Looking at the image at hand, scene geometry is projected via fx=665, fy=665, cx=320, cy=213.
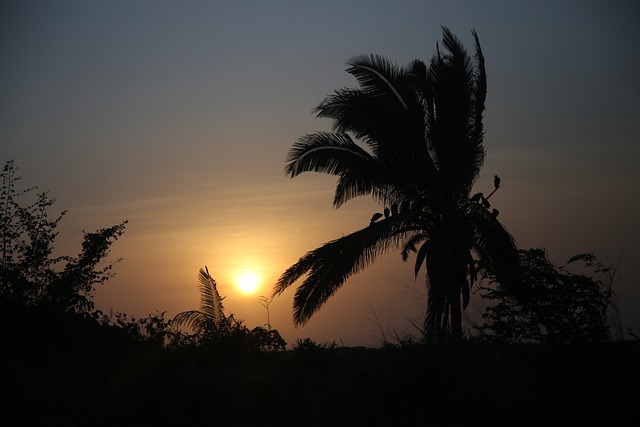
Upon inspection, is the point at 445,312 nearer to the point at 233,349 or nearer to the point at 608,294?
the point at 608,294

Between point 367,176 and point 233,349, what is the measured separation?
6.58 m

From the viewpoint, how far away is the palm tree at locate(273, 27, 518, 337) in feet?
55.2

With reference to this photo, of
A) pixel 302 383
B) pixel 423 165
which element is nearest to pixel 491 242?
pixel 423 165

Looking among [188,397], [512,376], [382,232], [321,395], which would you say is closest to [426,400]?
[512,376]

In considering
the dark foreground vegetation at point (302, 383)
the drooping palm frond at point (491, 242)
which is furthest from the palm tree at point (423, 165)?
the dark foreground vegetation at point (302, 383)

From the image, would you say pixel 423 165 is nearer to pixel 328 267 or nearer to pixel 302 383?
pixel 328 267

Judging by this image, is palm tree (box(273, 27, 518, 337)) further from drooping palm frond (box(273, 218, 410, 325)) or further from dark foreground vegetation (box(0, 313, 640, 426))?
dark foreground vegetation (box(0, 313, 640, 426))

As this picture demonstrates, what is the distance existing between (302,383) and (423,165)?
27.2 feet

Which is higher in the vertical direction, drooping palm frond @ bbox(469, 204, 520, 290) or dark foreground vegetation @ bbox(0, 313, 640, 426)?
drooping palm frond @ bbox(469, 204, 520, 290)

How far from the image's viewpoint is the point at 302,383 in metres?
10.8

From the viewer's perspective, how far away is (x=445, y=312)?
683 inches

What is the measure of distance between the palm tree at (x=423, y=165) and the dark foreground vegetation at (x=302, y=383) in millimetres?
4355

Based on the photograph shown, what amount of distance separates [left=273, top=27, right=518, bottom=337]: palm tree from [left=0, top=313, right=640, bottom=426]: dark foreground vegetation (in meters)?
4.36

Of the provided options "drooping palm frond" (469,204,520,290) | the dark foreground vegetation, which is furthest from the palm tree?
the dark foreground vegetation
